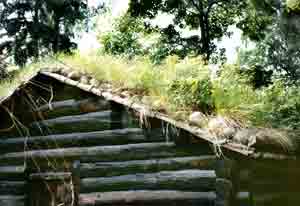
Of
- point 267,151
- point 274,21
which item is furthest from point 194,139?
point 274,21

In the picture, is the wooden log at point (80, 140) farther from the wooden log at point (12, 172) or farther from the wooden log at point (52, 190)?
the wooden log at point (52, 190)


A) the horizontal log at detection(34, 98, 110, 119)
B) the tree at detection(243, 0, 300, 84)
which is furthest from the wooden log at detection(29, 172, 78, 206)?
the tree at detection(243, 0, 300, 84)

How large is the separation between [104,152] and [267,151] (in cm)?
270

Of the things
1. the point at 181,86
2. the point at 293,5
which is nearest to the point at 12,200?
the point at 181,86

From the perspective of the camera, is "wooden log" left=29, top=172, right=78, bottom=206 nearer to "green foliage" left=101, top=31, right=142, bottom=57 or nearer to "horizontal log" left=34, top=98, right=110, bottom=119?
"horizontal log" left=34, top=98, right=110, bottom=119

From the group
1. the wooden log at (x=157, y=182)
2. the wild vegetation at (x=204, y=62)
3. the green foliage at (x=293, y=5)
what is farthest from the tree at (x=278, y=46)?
the wooden log at (x=157, y=182)

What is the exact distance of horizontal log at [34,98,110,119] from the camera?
8.84 metres

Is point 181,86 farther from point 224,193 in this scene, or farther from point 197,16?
point 197,16

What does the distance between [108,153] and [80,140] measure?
0.71 m

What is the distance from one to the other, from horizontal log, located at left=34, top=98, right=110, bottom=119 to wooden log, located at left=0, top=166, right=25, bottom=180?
1.06 meters

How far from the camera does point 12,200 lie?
31.5 feet

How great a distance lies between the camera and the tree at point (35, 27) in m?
25.9

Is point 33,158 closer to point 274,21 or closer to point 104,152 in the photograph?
point 104,152

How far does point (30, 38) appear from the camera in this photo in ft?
86.1
